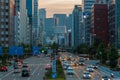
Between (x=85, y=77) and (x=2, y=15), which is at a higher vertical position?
(x=2, y=15)

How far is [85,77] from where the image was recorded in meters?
75.6

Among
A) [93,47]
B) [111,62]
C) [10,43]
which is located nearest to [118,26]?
[93,47]

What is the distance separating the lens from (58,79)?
219 feet

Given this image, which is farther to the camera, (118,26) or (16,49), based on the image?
(118,26)

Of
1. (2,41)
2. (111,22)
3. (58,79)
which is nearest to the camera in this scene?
(58,79)

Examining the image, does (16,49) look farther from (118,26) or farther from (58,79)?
(118,26)

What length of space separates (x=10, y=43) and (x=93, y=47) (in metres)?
37.4

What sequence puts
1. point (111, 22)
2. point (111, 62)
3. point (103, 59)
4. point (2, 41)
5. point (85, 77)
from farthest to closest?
point (111, 22) < point (2, 41) < point (103, 59) < point (111, 62) < point (85, 77)

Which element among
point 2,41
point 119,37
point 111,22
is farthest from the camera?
point 111,22

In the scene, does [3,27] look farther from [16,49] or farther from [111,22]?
[16,49]

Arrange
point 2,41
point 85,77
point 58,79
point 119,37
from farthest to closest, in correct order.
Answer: point 2,41
point 119,37
point 85,77
point 58,79

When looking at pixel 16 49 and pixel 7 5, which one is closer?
pixel 16 49

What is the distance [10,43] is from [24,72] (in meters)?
109

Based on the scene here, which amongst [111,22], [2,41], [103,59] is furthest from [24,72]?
[111,22]
